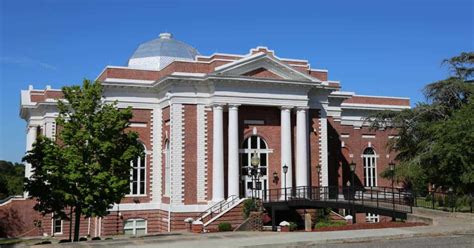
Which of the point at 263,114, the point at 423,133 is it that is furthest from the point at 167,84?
the point at 423,133

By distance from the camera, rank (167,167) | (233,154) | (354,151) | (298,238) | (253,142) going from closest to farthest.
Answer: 1. (298,238)
2. (233,154)
3. (167,167)
4. (253,142)
5. (354,151)

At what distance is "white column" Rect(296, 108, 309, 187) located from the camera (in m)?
37.2

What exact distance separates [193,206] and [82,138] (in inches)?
417

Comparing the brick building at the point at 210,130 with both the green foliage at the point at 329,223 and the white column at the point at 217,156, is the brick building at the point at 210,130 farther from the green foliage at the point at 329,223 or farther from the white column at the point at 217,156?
the green foliage at the point at 329,223

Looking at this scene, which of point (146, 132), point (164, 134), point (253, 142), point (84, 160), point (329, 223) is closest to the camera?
point (84, 160)

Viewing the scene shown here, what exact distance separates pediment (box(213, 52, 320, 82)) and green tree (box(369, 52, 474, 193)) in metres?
7.14

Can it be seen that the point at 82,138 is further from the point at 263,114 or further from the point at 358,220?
the point at 358,220

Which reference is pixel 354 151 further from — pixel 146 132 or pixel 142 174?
pixel 142 174

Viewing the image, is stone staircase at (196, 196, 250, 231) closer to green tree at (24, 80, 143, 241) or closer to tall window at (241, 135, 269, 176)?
tall window at (241, 135, 269, 176)

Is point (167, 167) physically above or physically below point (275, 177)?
above

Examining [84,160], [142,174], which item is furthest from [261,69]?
[84,160]

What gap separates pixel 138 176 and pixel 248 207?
9.29 metres

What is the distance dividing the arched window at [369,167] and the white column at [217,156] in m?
19.5

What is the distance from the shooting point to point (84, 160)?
26.7 metres
